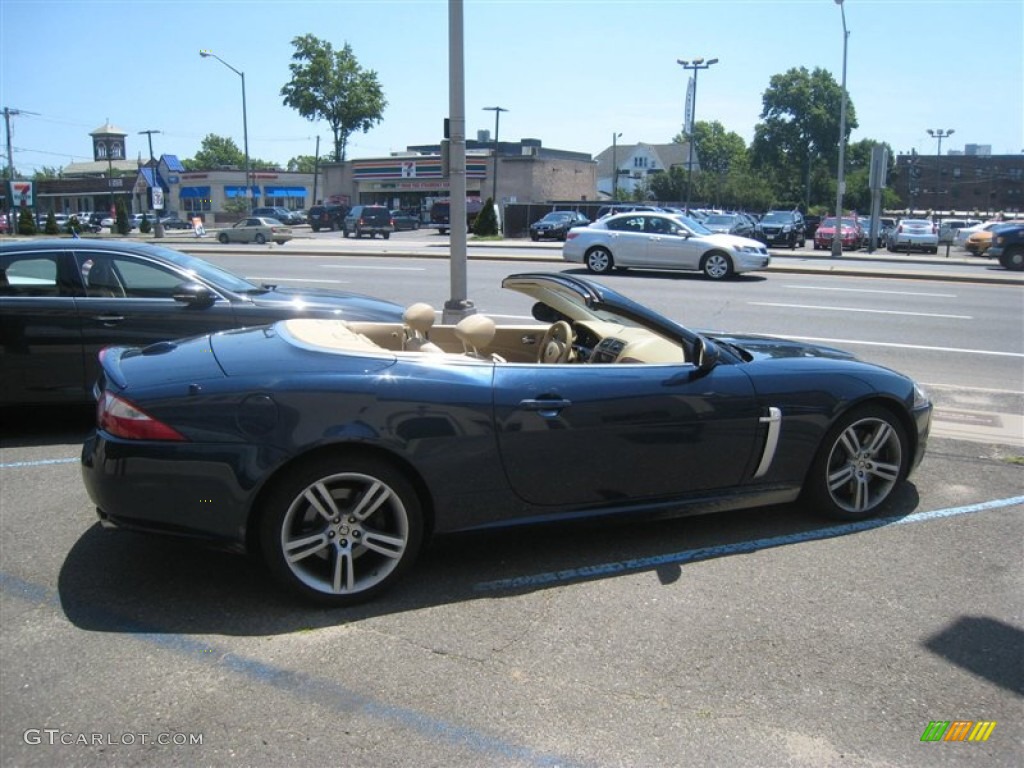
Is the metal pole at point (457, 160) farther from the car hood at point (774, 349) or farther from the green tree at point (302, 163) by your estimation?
the green tree at point (302, 163)

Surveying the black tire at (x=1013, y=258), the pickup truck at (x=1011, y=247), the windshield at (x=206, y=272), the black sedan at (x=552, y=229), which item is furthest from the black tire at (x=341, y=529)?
the black sedan at (x=552, y=229)

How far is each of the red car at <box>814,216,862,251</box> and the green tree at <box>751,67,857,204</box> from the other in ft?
209

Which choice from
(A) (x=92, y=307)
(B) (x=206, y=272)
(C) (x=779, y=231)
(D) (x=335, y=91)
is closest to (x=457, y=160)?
(B) (x=206, y=272)

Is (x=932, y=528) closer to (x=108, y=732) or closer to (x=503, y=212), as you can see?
(x=108, y=732)

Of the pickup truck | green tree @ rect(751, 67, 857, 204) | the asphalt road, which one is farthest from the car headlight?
green tree @ rect(751, 67, 857, 204)

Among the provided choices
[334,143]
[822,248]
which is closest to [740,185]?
[334,143]

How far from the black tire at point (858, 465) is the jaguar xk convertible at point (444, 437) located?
1cm

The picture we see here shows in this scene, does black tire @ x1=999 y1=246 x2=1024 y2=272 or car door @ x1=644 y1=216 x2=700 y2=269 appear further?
black tire @ x1=999 y1=246 x2=1024 y2=272

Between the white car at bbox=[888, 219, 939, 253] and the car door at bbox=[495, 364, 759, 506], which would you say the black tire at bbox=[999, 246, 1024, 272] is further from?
the car door at bbox=[495, 364, 759, 506]

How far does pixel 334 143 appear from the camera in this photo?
8231cm

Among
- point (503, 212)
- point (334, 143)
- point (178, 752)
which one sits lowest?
point (178, 752)

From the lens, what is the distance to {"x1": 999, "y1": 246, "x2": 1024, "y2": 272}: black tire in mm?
24344

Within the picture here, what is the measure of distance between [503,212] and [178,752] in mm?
49840

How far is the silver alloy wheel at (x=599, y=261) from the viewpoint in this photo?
66.3 feet
